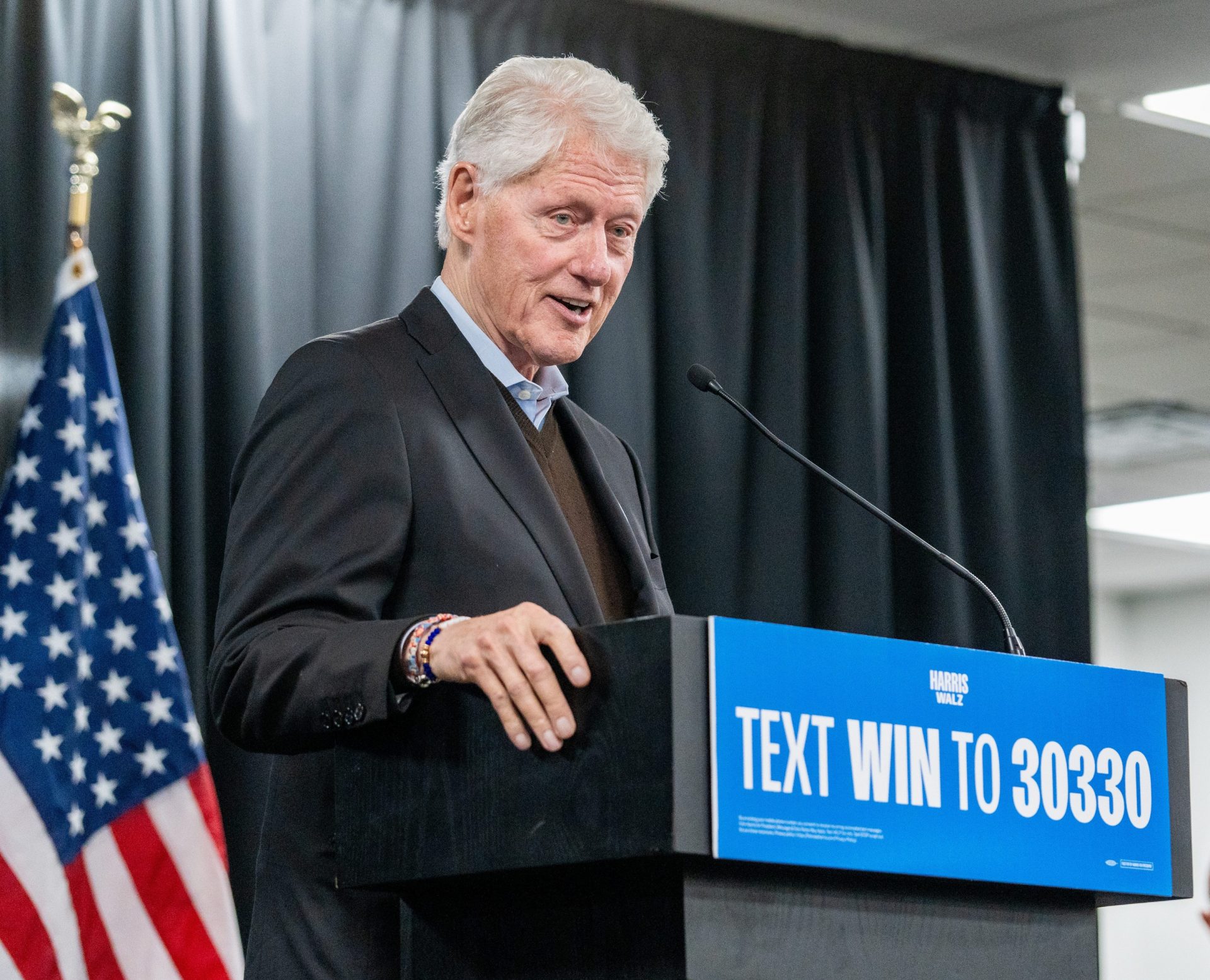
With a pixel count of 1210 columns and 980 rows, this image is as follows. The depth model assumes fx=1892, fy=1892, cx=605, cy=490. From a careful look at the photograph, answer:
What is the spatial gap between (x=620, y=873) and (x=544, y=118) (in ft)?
2.57

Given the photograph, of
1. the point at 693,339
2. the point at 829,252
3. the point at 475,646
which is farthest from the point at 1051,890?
the point at 829,252

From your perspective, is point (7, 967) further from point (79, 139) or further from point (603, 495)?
point (603, 495)

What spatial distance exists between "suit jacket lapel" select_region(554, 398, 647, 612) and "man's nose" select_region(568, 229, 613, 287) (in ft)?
0.47

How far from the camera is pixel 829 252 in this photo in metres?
4.43

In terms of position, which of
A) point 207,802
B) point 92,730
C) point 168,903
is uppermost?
point 92,730

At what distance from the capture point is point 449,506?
4.98 feet

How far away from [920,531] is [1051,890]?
122 inches

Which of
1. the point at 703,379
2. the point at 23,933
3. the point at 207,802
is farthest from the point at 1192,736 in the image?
the point at 703,379

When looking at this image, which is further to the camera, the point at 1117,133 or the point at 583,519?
the point at 1117,133

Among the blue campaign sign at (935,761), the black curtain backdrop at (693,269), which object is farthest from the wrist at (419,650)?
the black curtain backdrop at (693,269)

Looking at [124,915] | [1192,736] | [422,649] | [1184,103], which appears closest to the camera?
[422,649]

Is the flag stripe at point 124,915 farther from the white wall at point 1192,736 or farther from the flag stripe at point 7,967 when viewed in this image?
the white wall at point 1192,736

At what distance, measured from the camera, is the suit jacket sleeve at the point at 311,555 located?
4.42 ft

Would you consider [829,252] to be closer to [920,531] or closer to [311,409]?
[920,531]
